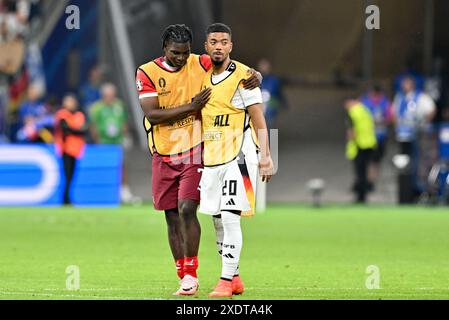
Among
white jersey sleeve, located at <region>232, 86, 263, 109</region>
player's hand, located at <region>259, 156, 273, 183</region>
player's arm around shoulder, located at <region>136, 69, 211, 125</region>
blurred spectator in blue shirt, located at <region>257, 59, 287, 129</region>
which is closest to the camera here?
player's hand, located at <region>259, 156, 273, 183</region>

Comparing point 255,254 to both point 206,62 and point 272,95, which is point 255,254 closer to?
point 206,62

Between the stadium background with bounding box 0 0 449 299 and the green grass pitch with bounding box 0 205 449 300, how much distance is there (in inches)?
1.5

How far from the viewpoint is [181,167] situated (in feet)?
38.9

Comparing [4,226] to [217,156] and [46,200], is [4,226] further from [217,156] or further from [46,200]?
[217,156]

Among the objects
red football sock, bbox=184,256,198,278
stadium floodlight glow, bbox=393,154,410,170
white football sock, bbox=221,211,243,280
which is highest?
white football sock, bbox=221,211,243,280

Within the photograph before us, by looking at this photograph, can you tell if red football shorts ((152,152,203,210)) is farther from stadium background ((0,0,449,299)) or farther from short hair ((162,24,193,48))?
stadium background ((0,0,449,299))

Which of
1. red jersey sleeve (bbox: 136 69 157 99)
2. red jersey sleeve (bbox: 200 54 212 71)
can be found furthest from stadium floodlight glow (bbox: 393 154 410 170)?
red jersey sleeve (bbox: 136 69 157 99)

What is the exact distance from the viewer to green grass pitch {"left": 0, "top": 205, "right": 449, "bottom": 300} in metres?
11.9

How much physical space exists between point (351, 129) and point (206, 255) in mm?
12093

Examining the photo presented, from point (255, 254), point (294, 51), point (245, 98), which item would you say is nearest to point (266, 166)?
point (245, 98)

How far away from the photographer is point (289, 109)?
33219 mm

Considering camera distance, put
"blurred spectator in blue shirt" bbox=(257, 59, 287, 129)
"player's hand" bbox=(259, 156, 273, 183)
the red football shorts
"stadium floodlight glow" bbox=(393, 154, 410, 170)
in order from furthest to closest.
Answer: "blurred spectator in blue shirt" bbox=(257, 59, 287, 129), "stadium floodlight glow" bbox=(393, 154, 410, 170), the red football shorts, "player's hand" bbox=(259, 156, 273, 183)

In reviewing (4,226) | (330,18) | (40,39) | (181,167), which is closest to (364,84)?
(330,18)

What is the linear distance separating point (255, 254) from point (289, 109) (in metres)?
17.5
